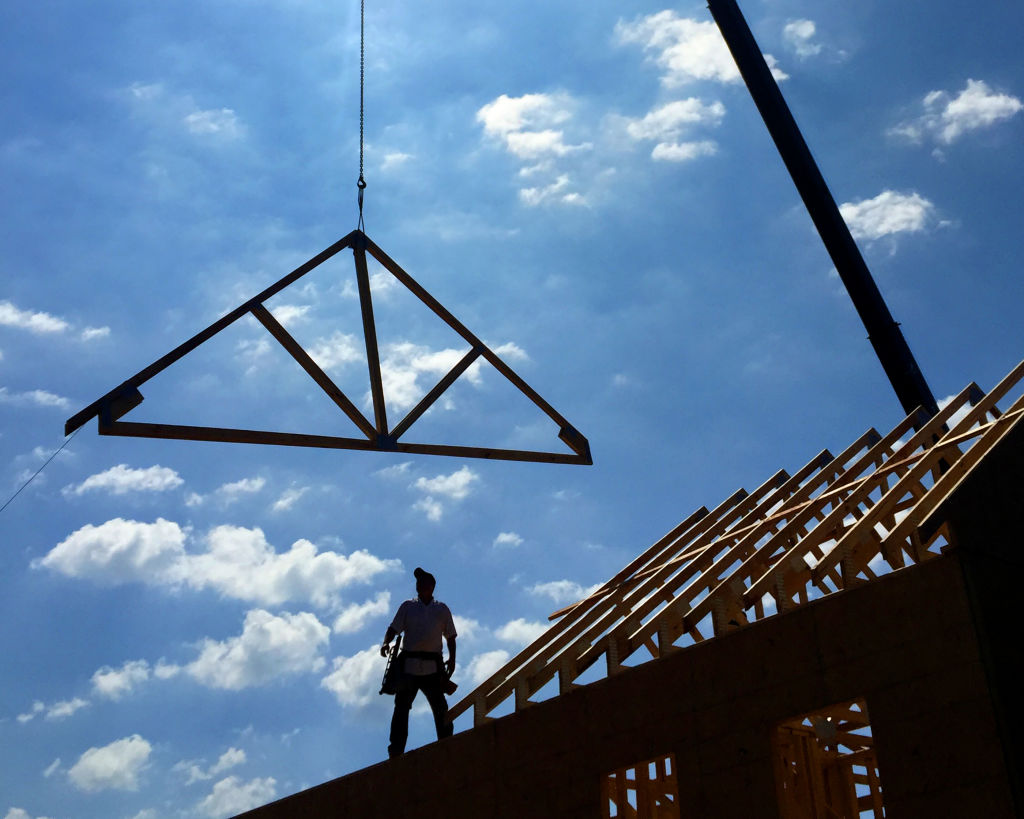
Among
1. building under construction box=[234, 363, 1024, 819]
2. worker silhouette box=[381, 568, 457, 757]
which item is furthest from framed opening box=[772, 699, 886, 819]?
worker silhouette box=[381, 568, 457, 757]

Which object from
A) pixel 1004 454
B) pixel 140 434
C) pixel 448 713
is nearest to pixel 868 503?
pixel 1004 454

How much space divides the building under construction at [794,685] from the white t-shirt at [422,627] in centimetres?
56

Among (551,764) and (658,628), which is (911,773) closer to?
(658,628)

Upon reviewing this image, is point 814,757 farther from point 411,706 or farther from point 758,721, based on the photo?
point 411,706

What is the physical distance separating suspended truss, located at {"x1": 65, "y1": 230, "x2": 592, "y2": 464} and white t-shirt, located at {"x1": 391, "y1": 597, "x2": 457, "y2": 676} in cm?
146

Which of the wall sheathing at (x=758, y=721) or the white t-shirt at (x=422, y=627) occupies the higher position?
the white t-shirt at (x=422, y=627)

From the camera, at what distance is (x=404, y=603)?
10.0m

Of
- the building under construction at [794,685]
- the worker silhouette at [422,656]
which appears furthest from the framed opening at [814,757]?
the worker silhouette at [422,656]

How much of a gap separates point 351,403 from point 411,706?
2732mm

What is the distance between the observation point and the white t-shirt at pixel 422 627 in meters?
9.79

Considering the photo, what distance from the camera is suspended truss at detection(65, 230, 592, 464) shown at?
804cm

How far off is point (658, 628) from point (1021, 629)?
2421 mm

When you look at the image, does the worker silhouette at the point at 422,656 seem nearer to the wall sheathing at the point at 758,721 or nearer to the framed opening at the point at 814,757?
the wall sheathing at the point at 758,721

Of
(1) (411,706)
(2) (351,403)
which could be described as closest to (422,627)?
(1) (411,706)
